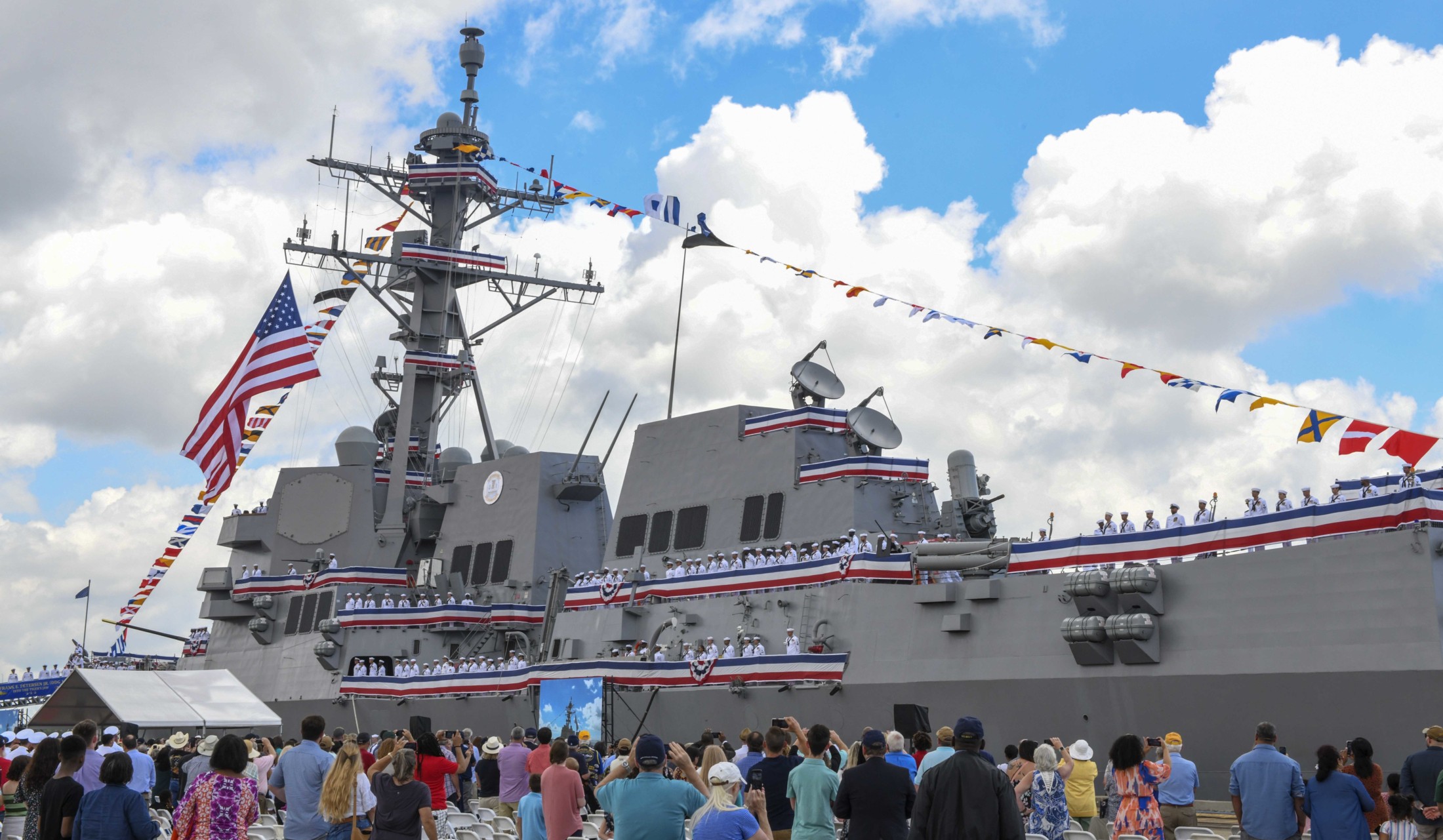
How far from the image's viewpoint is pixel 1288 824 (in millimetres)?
9000

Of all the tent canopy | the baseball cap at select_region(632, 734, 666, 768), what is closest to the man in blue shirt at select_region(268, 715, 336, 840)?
the baseball cap at select_region(632, 734, 666, 768)

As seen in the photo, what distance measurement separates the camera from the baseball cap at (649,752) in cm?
754

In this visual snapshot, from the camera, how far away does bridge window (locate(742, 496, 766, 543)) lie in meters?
24.3

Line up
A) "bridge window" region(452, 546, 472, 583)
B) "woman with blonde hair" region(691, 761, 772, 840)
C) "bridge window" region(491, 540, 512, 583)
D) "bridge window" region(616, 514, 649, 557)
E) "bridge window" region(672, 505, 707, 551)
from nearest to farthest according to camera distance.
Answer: "woman with blonde hair" region(691, 761, 772, 840) < "bridge window" region(672, 505, 707, 551) < "bridge window" region(616, 514, 649, 557) < "bridge window" region(491, 540, 512, 583) < "bridge window" region(452, 546, 472, 583)

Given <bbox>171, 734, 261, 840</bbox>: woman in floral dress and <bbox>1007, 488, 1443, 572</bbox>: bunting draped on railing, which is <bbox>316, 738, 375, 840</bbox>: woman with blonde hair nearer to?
<bbox>171, 734, 261, 840</bbox>: woman in floral dress

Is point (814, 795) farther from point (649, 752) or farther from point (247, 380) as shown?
point (247, 380)

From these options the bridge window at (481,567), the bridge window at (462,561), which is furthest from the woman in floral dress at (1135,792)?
the bridge window at (462,561)

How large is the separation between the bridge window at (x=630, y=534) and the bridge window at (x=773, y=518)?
3318 millimetres

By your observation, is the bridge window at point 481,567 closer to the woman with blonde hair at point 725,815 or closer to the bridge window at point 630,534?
the bridge window at point 630,534

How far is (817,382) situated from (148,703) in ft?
42.2

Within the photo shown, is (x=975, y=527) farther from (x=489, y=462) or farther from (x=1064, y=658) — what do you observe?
(x=489, y=462)

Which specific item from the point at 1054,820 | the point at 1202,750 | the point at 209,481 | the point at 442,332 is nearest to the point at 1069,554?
the point at 1202,750

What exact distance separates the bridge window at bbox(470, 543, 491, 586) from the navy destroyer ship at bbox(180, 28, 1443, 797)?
89 millimetres

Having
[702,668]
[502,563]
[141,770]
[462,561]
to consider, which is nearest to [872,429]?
[702,668]
